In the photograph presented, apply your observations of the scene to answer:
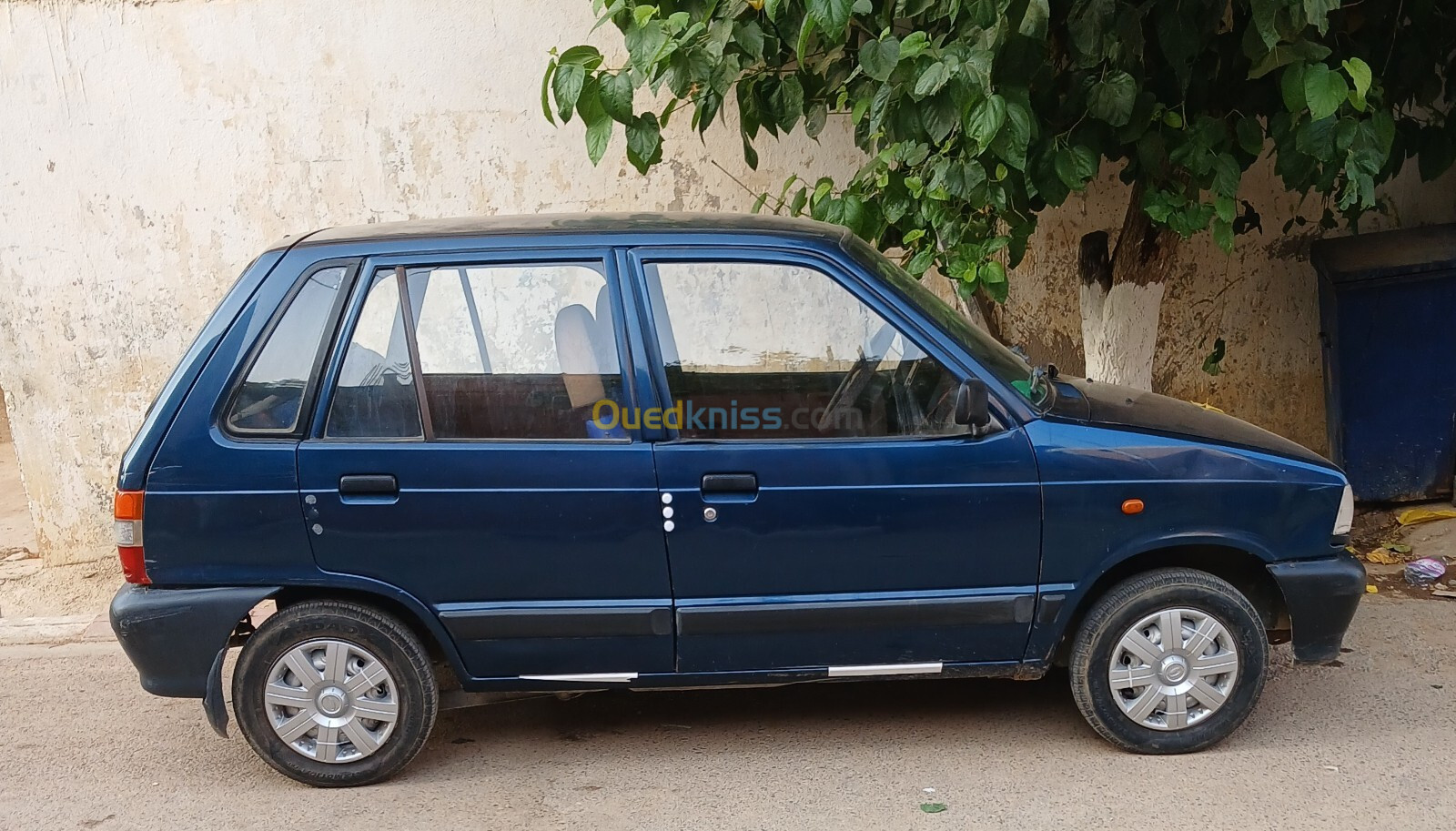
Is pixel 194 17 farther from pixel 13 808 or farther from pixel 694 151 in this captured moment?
pixel 13 808

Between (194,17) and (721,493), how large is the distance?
4.22 meters

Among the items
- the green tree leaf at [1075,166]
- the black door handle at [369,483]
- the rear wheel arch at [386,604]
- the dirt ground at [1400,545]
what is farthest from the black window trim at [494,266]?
the dirt ground at [1400,545]

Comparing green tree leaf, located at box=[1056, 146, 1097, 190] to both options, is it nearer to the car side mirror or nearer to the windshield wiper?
the windshield wiper

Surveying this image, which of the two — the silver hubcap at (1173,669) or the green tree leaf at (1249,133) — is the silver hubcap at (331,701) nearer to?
the silver hubcap at (1173,669)

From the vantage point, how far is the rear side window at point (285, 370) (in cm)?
370

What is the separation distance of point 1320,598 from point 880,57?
235cm

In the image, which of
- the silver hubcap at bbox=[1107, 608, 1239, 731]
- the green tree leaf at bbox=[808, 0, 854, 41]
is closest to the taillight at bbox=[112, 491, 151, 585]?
the green tree leaf at bbox=[808, 0, 854, 41]

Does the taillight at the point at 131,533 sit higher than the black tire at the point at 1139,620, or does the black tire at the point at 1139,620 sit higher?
the taillight at the point at 131,533

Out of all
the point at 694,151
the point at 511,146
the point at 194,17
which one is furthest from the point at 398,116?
the point at 694,151

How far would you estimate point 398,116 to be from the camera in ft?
20.6

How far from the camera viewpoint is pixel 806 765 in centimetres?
398

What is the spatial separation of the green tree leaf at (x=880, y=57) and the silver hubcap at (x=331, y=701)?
265 centimetres

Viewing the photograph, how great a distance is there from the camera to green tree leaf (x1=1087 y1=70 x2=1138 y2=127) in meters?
4.61

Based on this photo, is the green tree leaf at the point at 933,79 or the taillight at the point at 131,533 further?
the green tree leaf at the point at 933,79
